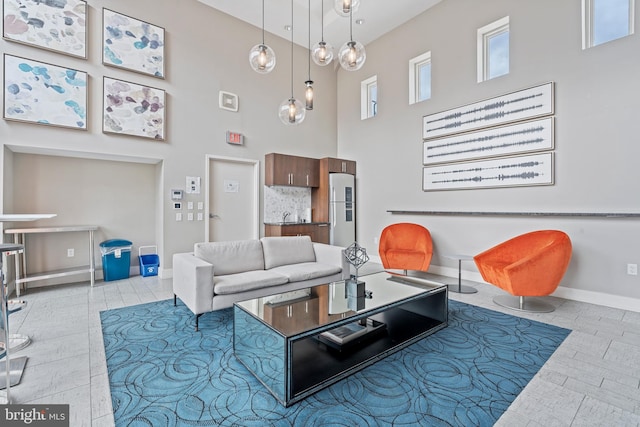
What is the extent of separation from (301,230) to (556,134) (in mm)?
4000

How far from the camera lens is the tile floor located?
1604 millimetres

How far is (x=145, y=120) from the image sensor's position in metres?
4.42

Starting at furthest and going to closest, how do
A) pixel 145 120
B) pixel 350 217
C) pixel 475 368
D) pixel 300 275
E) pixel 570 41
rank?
pixel 350 217
pixel 145 120
pixel 570 41
pixel 300 275
pixel 475 368

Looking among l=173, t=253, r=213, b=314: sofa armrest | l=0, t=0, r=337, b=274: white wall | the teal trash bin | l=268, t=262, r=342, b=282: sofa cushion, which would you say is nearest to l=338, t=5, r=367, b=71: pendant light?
l=268, t=262, r=342, b=282: sofa cushion

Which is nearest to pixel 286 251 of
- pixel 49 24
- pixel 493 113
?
pixel 493 113

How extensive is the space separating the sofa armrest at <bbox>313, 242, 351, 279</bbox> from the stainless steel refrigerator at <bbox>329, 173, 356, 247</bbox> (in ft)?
6.71

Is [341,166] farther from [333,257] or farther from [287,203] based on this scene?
[333,257]

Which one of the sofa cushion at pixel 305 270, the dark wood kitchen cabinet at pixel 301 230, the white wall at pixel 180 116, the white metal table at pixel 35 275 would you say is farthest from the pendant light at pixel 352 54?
the white metal table at pixel 35 275

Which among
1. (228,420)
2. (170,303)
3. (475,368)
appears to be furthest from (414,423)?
(170,303)

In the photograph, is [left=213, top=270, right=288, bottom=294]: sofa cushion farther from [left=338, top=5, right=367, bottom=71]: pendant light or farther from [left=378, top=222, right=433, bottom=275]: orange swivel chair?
[left=338, top=5, right=367, bottom=71]: pendant light

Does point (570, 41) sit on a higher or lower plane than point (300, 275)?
higher

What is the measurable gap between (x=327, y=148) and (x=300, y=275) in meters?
4.06

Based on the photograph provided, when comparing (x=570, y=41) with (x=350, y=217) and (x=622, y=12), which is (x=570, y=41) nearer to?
(x=622, y=12)

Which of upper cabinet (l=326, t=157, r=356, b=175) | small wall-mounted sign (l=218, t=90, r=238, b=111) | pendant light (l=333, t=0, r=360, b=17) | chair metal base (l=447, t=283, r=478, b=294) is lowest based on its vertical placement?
chair metal base (l=447, t=283, r=478, b=294)
